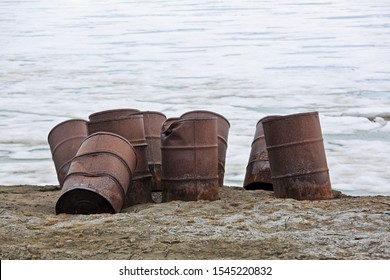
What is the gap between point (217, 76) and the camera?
15.4 metres

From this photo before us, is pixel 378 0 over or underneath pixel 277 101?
over

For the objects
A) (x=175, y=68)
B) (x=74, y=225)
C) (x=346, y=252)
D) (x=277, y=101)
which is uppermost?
(x=175, y=68)

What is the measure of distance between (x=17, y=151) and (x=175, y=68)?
301 inches

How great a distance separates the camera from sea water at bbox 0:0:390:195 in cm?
919

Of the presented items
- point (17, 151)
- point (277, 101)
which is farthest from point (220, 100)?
point (17, 151)

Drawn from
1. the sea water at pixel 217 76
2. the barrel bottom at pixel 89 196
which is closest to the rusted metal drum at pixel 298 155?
the sea water at pixel 217 76

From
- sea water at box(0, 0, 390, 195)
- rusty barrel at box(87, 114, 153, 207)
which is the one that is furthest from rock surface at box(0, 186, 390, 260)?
sea water at box(0, 0, 390, 195)

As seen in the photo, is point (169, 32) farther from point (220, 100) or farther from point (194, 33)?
point (220, 100)

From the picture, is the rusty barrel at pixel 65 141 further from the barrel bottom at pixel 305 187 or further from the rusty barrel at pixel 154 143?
the barrel bottom at pixel 305 187

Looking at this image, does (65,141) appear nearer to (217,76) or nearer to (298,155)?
(298,155)

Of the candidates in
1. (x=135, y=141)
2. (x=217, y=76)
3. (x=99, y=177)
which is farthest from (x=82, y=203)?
(x=217, y=76)

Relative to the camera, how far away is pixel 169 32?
2425 centimetres

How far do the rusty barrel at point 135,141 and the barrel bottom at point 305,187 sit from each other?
1100 millimetres

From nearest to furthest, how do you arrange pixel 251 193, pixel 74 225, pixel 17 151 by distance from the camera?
pixel 74 225, pixel 251 193, pixel 17 151
